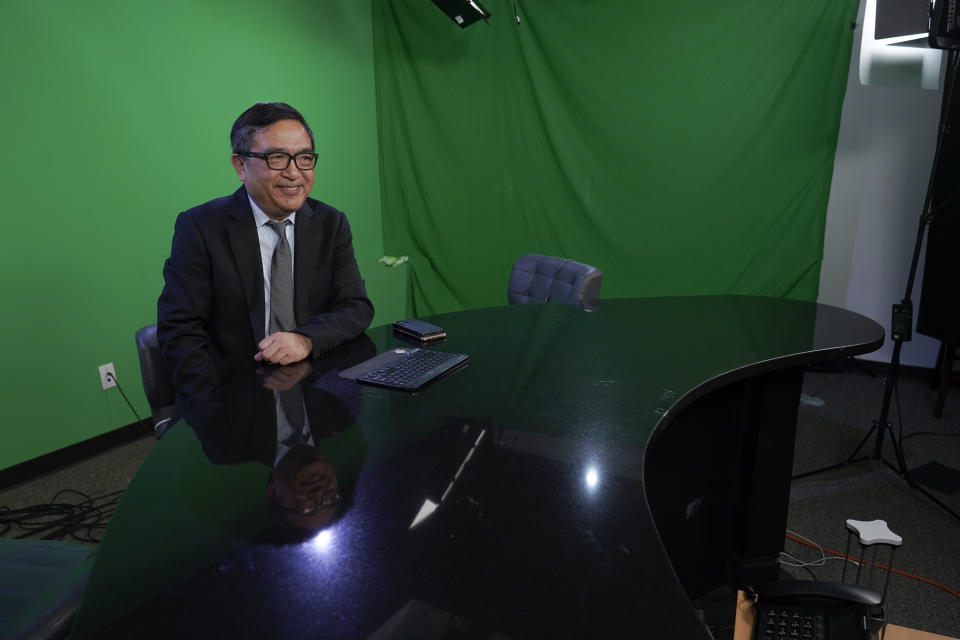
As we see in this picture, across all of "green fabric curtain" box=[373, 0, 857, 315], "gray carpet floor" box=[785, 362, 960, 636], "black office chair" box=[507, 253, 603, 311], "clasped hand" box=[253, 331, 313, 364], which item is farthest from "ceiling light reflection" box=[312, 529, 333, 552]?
"green fabric curtain" box=[373, 0, 857, 315]

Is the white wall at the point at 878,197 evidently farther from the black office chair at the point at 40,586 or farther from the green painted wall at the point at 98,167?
the black office chair at the point at 40,586

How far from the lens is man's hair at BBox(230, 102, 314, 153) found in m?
1.53

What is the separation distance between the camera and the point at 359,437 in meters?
1.02

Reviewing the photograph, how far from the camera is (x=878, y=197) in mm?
3525

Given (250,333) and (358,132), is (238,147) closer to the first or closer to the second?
(250,333)

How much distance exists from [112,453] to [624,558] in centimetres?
297

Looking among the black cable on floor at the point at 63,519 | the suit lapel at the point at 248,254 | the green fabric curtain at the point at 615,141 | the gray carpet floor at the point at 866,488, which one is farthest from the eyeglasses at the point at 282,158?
the green fabric curtain at the point at 615,141

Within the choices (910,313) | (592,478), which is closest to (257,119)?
(592,478)

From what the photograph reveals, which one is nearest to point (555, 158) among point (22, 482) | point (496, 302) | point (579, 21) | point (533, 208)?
point (533, 208)

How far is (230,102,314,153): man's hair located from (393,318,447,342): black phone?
62 cm

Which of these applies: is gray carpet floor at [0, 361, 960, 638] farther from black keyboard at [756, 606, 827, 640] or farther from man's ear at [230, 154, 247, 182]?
man's ear at [230, 154, 247, 182]

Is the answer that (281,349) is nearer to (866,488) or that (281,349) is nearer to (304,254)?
(304,254)

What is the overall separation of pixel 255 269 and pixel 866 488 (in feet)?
8.34

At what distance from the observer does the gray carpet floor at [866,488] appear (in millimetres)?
1851
